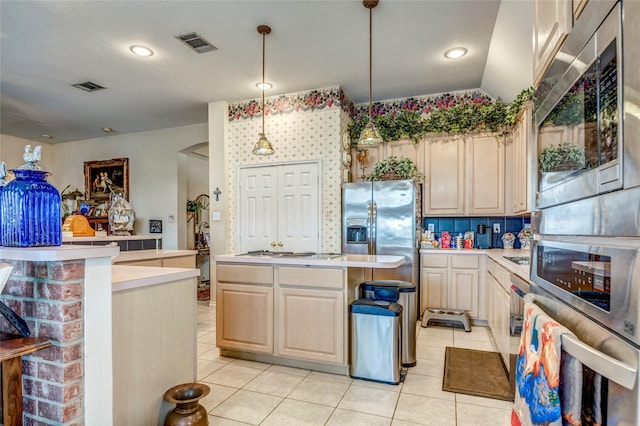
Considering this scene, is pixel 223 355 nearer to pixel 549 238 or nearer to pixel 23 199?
pixel 23 199

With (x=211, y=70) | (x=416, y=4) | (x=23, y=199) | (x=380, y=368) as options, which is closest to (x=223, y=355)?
(x=380, y=368)

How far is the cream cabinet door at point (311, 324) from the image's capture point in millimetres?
2695

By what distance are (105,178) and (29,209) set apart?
620cm

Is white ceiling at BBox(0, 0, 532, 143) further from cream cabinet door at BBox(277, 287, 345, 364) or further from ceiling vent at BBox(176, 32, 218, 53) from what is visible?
cream cabinet door at BBox(277, 287, 345, 364)

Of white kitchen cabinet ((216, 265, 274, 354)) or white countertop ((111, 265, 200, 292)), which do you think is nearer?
white countertop ((111, 265, 200, 292))

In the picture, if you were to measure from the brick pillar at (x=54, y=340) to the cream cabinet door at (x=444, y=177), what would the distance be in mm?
4006

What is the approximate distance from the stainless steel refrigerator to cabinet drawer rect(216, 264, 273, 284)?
159 cm

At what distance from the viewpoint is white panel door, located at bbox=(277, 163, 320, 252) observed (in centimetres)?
451

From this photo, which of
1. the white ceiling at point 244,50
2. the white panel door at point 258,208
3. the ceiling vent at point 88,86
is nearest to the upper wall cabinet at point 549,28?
the white ceiling at point 244,50

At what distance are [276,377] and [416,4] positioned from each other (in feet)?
10.3

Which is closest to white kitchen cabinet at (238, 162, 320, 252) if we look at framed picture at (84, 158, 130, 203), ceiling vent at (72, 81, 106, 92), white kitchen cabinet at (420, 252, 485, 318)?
white kitchen cabinet at (420, 252, 485, 318)

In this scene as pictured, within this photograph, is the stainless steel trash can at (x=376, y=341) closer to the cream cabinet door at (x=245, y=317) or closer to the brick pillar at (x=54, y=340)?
the cream cabinet door at (x=245, y=317)

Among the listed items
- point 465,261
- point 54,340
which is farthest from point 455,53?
point 54,340

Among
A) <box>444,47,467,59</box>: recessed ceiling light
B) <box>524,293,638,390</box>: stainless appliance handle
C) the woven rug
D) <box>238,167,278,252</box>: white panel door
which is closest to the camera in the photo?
<box>524,293,638,390</box>: stainless appliance handle
